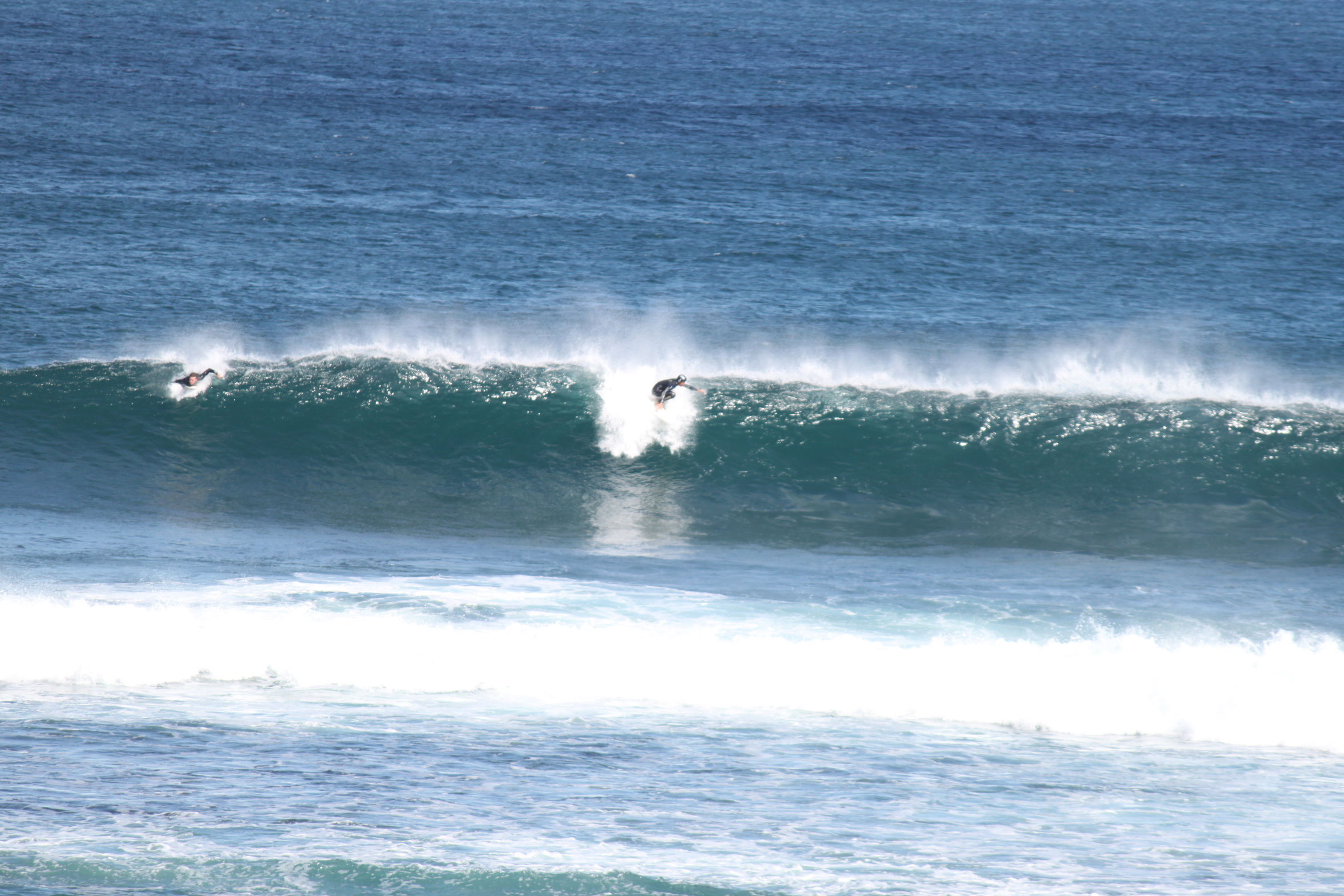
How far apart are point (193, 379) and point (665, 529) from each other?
8820mm

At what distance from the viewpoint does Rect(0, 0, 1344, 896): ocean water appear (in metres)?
8.02

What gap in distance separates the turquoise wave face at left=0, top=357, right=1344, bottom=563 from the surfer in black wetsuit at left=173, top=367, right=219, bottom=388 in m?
0.25

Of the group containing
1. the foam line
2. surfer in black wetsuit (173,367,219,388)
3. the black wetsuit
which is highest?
surfer in black wetsuit (173,367,219,388)

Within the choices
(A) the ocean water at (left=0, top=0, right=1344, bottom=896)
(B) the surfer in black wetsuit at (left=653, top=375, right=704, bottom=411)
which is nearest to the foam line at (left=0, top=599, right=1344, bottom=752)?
(A) the ocean water at (left=0, top=0, right=1344, bottom=896)

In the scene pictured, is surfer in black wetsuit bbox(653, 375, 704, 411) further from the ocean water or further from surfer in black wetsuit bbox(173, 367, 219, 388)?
surfer in black wetsuit bbox(173, 367, 219, 388)

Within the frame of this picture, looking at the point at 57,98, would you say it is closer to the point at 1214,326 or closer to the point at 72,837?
the point at 1214,326

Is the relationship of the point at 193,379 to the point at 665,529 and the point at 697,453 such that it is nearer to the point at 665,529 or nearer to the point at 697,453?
the point at 697,453

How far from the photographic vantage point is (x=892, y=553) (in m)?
15.5

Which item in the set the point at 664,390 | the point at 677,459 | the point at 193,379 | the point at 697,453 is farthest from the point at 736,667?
the point at 193,379

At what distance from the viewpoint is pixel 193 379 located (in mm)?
19844

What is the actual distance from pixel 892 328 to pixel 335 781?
23.8 metres

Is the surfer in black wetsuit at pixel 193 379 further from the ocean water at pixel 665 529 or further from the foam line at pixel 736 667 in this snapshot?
the foam line at pixel 736 667

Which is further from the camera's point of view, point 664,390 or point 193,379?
point 193,379

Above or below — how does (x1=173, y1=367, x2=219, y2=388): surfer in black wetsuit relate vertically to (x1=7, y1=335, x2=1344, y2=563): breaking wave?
above
